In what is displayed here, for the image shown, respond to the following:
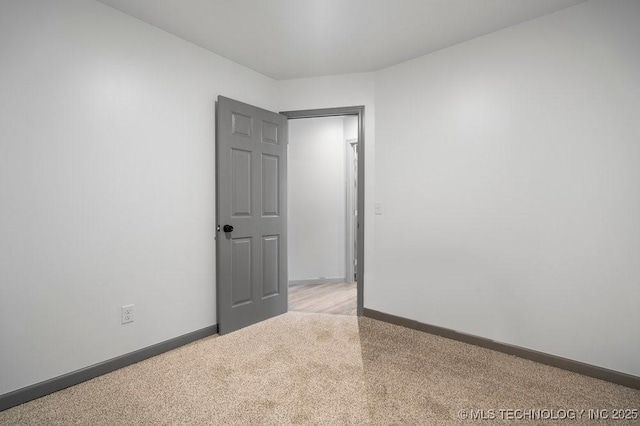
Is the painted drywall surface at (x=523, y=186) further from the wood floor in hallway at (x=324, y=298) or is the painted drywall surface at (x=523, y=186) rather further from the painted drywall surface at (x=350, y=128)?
the painted drywall surface at (x=350, y=128)

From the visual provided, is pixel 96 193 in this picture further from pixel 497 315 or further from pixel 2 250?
pixel 497 315

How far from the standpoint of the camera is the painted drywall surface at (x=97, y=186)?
190 centimetres

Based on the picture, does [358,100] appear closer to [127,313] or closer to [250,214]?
[250,214]

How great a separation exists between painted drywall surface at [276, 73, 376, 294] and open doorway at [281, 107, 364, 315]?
48.7 inches

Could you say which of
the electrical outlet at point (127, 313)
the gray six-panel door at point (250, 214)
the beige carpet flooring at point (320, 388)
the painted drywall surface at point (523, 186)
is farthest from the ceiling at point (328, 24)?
the beige carpet flooring at point (320, 388)

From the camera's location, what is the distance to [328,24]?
8.12 ft

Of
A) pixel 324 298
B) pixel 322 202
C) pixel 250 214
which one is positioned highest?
pixel 322 202

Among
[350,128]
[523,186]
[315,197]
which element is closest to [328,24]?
[523,186]

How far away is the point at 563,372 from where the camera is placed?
2.27 metres

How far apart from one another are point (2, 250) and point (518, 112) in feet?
11.2

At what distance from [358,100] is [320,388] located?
104 inches

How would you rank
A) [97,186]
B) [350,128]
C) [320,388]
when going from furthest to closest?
1. [350,128]
2. [97,186]
3. [320,388]

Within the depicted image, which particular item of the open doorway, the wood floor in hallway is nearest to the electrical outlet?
the wood floor in hallway

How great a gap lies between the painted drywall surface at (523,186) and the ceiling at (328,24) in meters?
0.23
